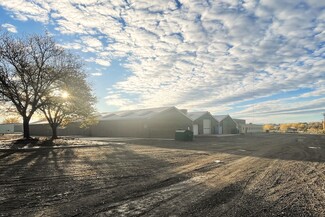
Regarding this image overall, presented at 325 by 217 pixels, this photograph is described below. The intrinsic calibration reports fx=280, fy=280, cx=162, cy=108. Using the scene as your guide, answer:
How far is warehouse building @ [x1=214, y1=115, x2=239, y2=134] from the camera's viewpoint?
206 feet

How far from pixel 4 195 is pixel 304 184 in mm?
9080

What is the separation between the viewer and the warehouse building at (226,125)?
6288 centimetres

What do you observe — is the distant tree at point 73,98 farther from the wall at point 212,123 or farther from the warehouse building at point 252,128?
the warehouse building at point 252,128

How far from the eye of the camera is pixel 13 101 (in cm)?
2719

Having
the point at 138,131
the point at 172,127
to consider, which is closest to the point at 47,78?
the point at 138,131

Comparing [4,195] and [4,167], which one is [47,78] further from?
[4,195]

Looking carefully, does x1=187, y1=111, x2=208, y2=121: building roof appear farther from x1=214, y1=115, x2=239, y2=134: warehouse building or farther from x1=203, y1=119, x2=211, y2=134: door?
x1=214, y1=115, x2=239, y2=134: warehouse building

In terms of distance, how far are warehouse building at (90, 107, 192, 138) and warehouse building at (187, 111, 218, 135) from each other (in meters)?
7.90

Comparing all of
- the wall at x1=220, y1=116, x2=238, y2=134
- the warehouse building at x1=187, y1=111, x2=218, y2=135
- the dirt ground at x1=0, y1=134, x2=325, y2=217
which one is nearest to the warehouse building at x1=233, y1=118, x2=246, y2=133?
the wall at x1=220, y1=116, x2=238, y2=134

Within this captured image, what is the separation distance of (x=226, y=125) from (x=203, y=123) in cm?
1012

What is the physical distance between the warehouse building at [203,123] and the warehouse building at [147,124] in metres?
7.90

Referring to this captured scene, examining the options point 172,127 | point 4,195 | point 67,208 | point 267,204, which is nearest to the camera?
point 67,208

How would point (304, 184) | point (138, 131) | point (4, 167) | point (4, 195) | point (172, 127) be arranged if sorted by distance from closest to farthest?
1. point (4, 195)
2. point (304, 184)
3. point (4, 167)
4. point (138, 131)
5. point (172, 127)

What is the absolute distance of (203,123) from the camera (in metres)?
57.3
